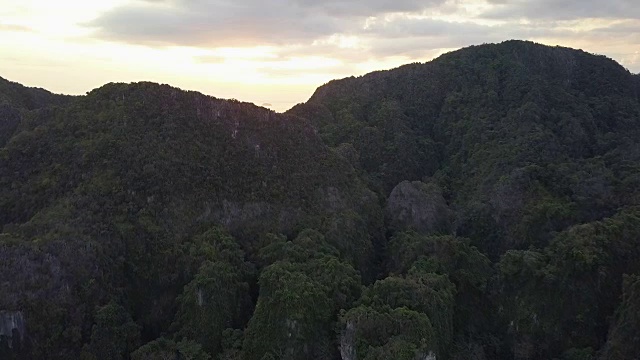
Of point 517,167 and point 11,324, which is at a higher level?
point 517,167

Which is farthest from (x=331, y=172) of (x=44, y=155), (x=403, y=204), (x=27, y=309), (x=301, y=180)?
(x=27, y=309)

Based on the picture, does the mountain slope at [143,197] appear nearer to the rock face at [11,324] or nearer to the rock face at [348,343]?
the rock face at [11,324]

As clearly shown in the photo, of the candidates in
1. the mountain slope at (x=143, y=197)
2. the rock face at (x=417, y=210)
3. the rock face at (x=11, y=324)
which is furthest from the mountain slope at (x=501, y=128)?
the rock face at (x=11, y=324)

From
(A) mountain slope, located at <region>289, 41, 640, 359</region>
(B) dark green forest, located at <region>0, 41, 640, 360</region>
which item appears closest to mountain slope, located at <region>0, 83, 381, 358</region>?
(B) dark green forest, located at <region>0, 41, 640, 360</region>

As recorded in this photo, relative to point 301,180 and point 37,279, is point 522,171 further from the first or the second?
point 37,279

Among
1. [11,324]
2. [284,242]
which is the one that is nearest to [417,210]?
[284,242]

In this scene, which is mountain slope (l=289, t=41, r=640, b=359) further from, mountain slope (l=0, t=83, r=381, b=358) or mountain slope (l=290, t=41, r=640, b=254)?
mountain slope (l=0, t=83, r=381, b=358)

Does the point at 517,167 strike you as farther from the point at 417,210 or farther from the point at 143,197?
the point at 143,197
